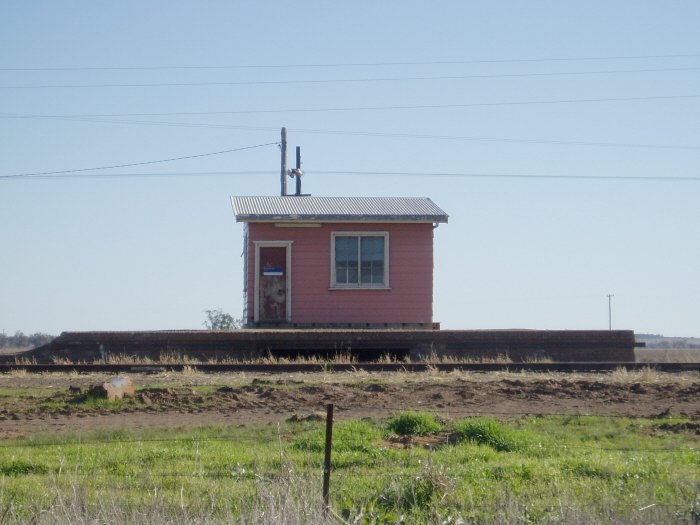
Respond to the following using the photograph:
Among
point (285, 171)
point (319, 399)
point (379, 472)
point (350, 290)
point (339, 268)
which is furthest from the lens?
point (285, 171)

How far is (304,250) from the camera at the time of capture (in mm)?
23688

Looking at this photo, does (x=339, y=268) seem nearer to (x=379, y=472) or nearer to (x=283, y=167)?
(x=283, y=167)

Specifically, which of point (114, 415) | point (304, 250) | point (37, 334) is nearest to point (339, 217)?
point (304, 250)

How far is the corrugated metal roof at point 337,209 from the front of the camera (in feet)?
77.1

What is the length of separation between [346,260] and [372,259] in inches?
25.2

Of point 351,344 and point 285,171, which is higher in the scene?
point 285,171

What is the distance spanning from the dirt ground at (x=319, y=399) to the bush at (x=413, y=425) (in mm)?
1094

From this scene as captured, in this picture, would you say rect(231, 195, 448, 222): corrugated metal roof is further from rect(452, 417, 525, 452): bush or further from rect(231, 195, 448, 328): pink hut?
rect(452, 417, 525, 452): bush

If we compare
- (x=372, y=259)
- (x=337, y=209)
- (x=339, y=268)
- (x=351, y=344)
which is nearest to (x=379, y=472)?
(x=351, y=344)

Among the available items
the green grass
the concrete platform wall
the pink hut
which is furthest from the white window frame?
the green grass

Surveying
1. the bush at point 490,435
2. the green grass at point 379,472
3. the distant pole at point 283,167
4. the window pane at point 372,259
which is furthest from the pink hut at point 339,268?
the bush at point 490,435

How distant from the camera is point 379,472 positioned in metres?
7.85

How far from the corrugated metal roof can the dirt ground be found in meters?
8.75

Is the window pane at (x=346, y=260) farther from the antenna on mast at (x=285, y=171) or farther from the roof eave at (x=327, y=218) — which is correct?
the antenna on mast at (x=285, y=171)
